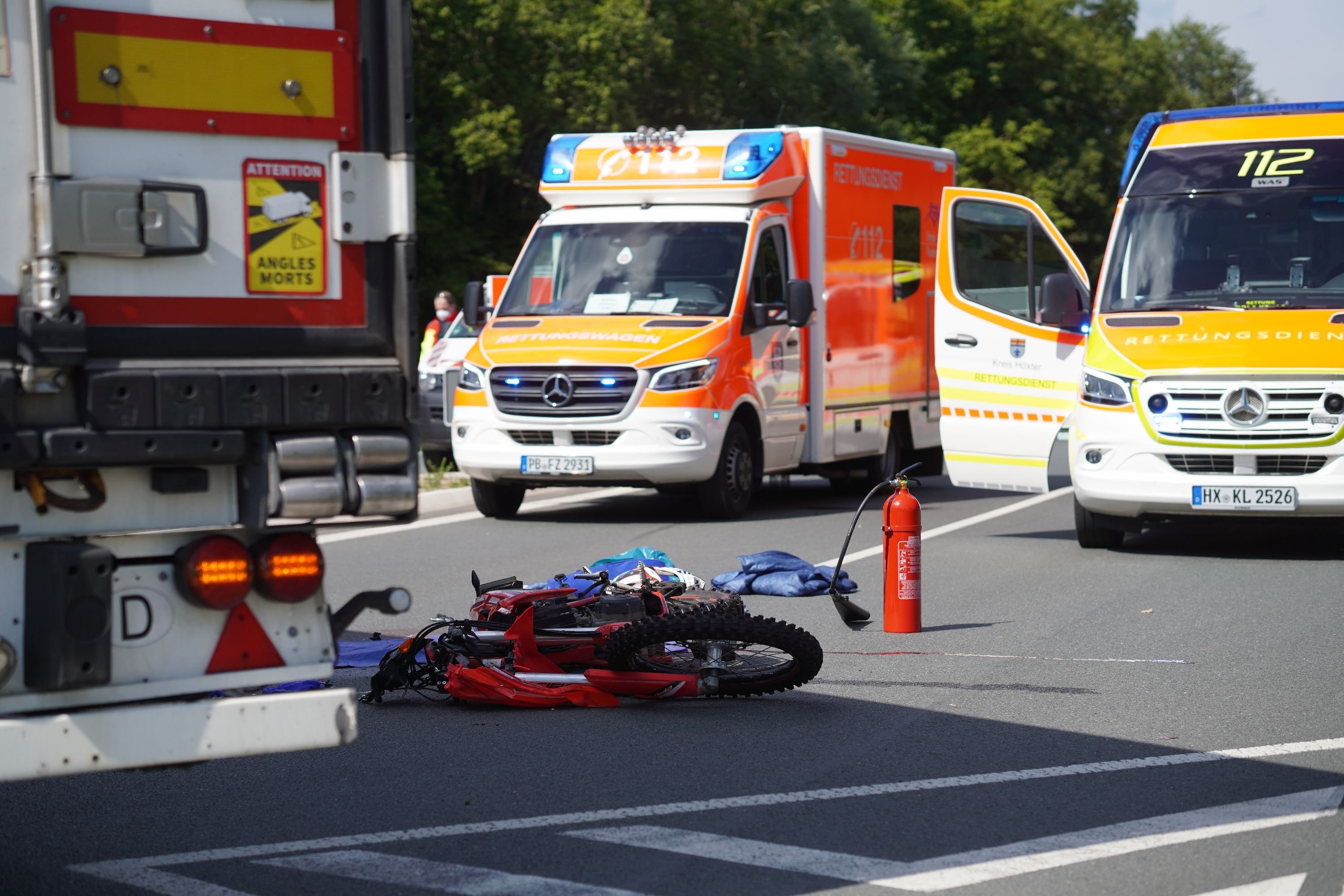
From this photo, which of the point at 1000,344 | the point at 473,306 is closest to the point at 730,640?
the point at 1000,344

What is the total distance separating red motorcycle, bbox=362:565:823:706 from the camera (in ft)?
23.4

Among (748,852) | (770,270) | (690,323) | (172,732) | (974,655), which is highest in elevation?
(770,270)

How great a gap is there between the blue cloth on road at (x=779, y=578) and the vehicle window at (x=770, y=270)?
438cm

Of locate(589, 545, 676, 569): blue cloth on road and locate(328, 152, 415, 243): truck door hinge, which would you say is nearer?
locate(328, 152, 415, 243): truck door hinge

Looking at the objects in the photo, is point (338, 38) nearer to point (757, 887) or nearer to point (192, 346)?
point (192, 346)

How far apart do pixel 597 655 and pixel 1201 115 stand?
310 inches

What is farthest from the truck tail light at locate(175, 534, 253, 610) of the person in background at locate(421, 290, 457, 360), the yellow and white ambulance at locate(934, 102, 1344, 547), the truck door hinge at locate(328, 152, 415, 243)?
the person in background at locate(421, 290, 457, 360)

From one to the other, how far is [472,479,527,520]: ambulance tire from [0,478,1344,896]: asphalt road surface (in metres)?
5.29

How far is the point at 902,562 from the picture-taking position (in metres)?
9.12

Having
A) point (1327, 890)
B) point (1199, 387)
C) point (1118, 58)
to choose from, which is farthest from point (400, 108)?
point (1118, 58)

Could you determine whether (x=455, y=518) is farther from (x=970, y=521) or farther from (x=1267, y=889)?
(x=1267, y=889)

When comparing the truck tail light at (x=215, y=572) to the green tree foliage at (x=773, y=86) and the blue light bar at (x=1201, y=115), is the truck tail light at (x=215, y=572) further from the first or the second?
the green tree foliage at (x=773, y=86)

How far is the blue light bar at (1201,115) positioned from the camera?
13.1 metres

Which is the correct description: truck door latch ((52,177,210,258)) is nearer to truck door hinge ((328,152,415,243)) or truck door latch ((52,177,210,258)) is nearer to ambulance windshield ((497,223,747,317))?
truck door hinge ((328,152,415,243))
